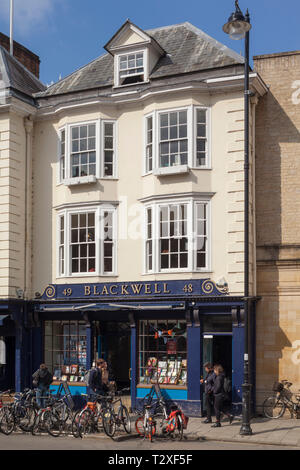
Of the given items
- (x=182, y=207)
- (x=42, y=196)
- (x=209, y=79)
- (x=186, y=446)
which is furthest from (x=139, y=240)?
(x=186, y=446)

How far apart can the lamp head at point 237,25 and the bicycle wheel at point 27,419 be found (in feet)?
35.6

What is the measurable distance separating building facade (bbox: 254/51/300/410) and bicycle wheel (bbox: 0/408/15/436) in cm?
740

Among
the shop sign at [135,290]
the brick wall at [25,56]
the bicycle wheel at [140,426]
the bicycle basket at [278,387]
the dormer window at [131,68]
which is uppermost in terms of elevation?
the brick wall at [25,56]

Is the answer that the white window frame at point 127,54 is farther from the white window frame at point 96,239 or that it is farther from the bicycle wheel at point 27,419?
the bicycle wheel at point 27,419

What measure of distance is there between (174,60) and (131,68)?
1.46 metres

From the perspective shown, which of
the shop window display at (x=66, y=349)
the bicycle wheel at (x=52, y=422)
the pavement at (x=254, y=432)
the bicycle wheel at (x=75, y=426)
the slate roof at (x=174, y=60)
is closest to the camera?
the pavement at (x=254, y=432)

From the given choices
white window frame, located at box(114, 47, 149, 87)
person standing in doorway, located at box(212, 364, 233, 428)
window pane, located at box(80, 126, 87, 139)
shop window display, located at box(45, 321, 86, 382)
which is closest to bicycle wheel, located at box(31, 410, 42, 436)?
shop window display, located at box(45, 321, 86, 382)

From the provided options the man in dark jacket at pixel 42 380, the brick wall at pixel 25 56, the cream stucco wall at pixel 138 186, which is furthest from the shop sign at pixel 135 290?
the brick wall at pixel 25 56

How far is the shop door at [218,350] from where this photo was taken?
20109 millimetres

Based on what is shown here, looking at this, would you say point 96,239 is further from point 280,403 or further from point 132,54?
point 280,403

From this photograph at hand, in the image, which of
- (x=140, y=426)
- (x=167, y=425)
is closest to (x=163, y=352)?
(x=140, y=426)

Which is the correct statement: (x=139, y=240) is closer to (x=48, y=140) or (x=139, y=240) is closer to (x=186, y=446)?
(x=48, y=140)

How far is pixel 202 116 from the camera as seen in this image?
2045 cm

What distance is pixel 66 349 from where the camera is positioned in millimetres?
22172
